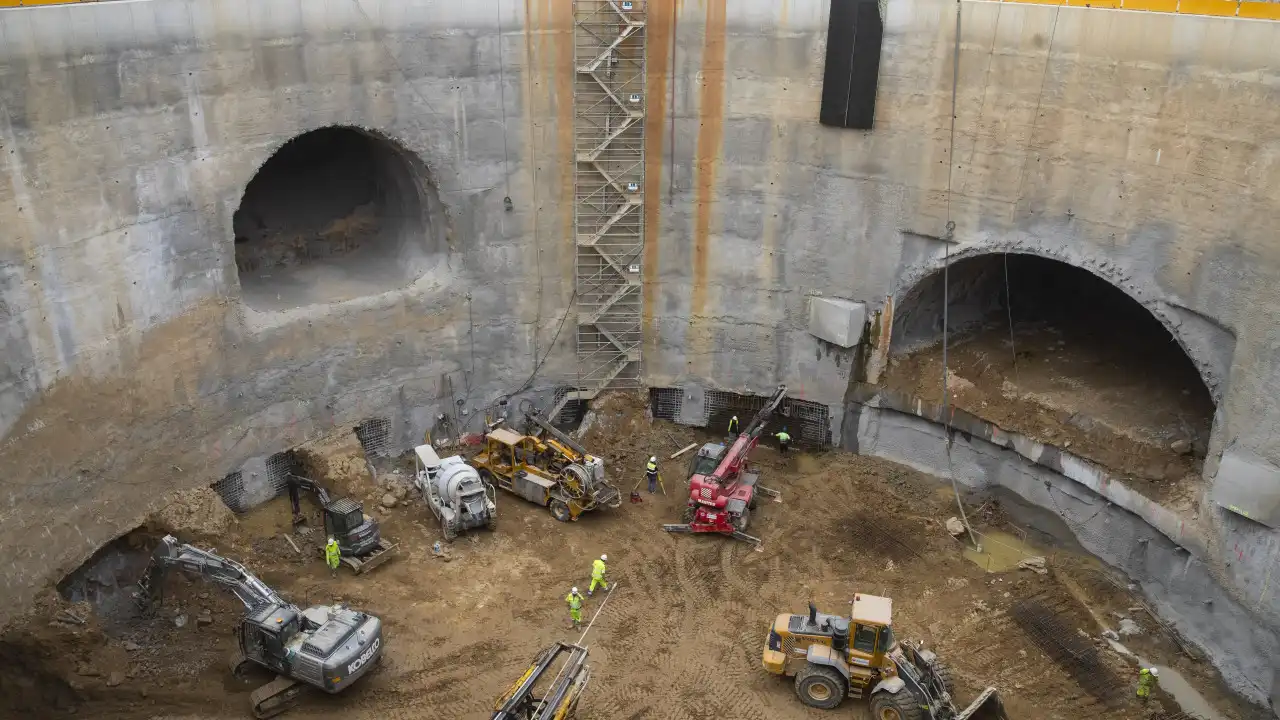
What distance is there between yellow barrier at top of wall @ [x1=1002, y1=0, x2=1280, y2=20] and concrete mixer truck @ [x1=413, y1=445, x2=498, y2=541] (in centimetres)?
1361

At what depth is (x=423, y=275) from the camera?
2242 centimetres

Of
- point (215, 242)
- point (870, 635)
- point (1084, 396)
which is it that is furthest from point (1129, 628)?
point (215, 242)

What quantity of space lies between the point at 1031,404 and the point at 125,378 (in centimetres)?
1649

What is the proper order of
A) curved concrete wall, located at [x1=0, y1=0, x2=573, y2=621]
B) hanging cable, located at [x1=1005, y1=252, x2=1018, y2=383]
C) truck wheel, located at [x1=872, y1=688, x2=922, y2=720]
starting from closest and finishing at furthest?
truck wheel, located at [x1=872, y1=688, x2=922, y2=720] → curved concrete wall, located at [x1=0, y1=0, x2=573, y2=621] → hanging cable, located at [x1=1005, y1=252, x2=1018, y2=383]

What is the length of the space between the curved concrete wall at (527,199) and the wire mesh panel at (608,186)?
35cm

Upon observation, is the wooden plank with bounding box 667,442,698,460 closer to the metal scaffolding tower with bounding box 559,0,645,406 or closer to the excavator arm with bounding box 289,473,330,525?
the metal scaffolding tower with bounding box 559,0,645,406

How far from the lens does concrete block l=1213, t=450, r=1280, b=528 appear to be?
17047 millimetres

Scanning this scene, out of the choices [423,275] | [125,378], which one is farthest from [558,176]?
[125,378]

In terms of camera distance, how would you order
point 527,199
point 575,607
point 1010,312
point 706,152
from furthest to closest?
point 1010,312, point 527,199, point 706,152, point 575,607

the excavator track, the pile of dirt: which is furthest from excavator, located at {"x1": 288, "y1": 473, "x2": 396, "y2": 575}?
the excavator track

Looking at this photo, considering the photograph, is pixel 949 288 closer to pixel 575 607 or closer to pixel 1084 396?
pixel 1084 396

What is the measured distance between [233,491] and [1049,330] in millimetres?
17038

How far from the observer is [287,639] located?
16.2 metres

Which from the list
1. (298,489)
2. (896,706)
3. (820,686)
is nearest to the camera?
(896,706)
